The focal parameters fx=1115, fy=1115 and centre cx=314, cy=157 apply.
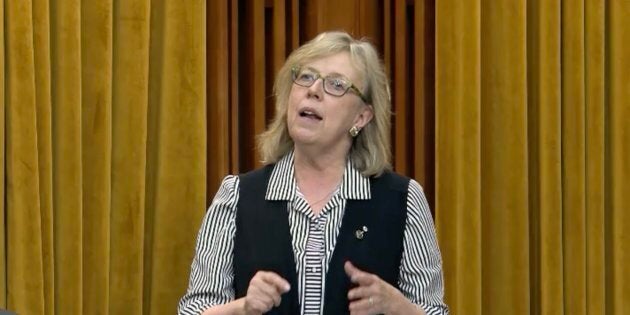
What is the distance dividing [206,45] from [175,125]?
10.7 inches

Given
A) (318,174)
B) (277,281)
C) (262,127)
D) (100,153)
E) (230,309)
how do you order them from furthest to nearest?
(262,127) < (100,153) < (318,174) < (230,309) < (277,281)

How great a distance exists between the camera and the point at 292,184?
2.81 metres

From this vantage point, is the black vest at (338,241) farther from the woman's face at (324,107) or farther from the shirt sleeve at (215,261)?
the woman's face at (324,107)

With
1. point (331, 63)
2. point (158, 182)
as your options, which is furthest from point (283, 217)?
point (158, 182)

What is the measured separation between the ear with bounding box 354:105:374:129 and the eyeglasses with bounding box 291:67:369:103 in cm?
8

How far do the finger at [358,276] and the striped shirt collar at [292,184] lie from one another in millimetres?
279

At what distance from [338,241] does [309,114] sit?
0.32 m

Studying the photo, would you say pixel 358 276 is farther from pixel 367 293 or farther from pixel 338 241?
pixel 338 241

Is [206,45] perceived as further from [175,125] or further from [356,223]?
[356,223]

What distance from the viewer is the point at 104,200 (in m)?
3.18

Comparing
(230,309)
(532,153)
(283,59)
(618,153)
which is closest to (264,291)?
(230,309)

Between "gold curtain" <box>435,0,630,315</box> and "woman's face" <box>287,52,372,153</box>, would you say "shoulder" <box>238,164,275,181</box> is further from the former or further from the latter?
"gold curtain" <box>435,0,630,315</box>

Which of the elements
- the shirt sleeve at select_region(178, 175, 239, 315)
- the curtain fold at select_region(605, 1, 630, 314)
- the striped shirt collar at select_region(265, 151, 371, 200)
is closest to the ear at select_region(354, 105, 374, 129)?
the striped shirt collar at select_region(265, 151, 371, 200)

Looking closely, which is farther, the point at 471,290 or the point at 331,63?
the point at 471,290
